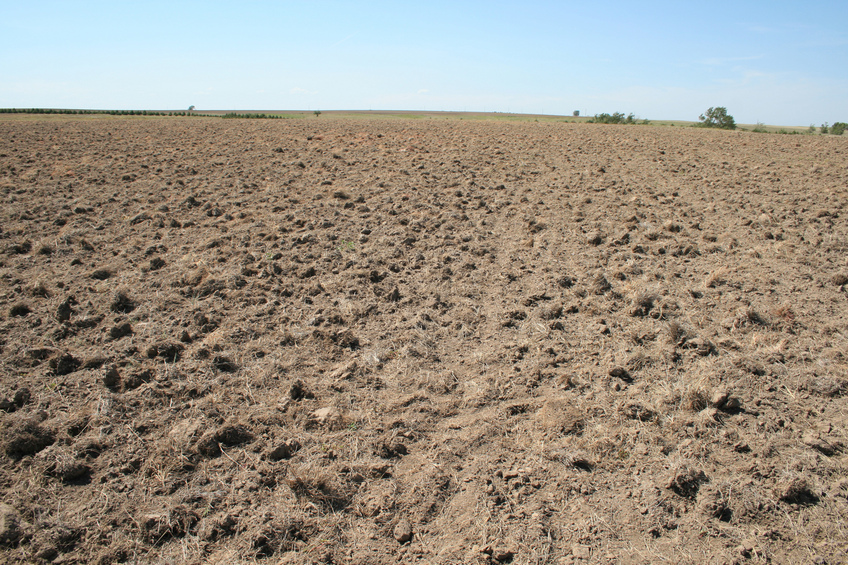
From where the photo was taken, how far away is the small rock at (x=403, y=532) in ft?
8.74

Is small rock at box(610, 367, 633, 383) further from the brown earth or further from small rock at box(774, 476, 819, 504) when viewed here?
small rock at box(774, 476, 819, 504)

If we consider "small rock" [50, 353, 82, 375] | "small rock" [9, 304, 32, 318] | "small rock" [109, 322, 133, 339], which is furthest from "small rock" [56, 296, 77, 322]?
"small rock" [50, 353, 82, 375]

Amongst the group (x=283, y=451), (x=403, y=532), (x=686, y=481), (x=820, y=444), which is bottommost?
(x=403, y=532)

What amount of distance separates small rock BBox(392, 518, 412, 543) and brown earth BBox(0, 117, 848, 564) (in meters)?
0.01

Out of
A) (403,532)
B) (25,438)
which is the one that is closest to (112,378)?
(25,438)

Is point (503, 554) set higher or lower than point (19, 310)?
lower

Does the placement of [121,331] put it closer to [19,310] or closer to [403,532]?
[19,310]

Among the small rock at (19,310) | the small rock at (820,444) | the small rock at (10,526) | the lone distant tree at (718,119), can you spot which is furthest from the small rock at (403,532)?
the lone distant tree at (718,119)

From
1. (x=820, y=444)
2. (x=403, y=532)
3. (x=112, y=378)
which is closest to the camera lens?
(x=403, y=532)

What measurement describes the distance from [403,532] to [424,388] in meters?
1.51

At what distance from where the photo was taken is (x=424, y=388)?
4090 mm

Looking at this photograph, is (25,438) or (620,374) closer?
(25,438)

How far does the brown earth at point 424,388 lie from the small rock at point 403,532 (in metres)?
0.01

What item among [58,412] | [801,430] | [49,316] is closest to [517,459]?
[801,430]
